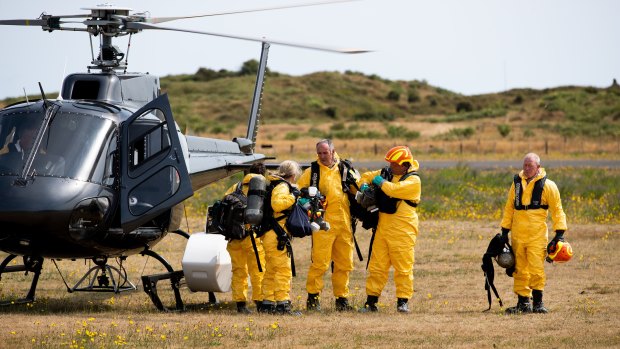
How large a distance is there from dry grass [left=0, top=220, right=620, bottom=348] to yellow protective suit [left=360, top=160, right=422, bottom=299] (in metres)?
0.43

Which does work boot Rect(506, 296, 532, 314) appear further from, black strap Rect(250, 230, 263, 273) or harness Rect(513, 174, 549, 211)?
black strap Rect(250, 230, 263, 273)

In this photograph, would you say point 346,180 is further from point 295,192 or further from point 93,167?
point 93,167

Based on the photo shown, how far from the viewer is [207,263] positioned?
41.4ft

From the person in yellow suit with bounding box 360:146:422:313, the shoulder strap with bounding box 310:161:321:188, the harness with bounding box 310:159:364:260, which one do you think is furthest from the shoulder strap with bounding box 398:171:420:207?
→ the shoulder strap with bounding box 310:161:321:188

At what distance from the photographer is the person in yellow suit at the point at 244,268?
12.8 meters

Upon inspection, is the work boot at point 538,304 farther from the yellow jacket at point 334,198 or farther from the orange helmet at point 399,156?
the yellow jacket at point 334,198

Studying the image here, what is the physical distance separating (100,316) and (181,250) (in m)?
8.08

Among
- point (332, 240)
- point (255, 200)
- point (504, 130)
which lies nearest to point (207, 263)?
point (255, 200)

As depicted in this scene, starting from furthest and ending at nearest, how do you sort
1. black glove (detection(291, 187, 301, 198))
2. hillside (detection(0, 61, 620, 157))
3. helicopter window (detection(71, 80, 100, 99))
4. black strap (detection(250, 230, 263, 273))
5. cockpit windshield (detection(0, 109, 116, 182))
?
hillside (detection(0, 61, 620, 157)) < helicopter window (detection(71, 80, 100, 99)) < black strap (detection(250, 230, 263, 273)) < black glove (detection(291, 187, 301, 198)) < cockpit windshield (detection(0, 109, 116, 182))

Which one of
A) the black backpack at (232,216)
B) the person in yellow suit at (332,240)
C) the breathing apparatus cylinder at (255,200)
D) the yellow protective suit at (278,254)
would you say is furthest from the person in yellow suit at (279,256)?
the person in yellow suit at (332,240)

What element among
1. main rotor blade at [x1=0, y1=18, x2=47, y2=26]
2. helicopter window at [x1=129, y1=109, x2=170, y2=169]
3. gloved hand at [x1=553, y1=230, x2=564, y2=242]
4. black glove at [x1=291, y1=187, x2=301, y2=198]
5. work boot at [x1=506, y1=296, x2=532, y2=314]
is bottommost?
work boot at [x1=506, y1=296, x2=532, y2=314]

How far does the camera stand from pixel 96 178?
1198 centimetres

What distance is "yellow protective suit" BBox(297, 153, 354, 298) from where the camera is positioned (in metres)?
12.8

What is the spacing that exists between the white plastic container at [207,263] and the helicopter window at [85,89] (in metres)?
2.44
